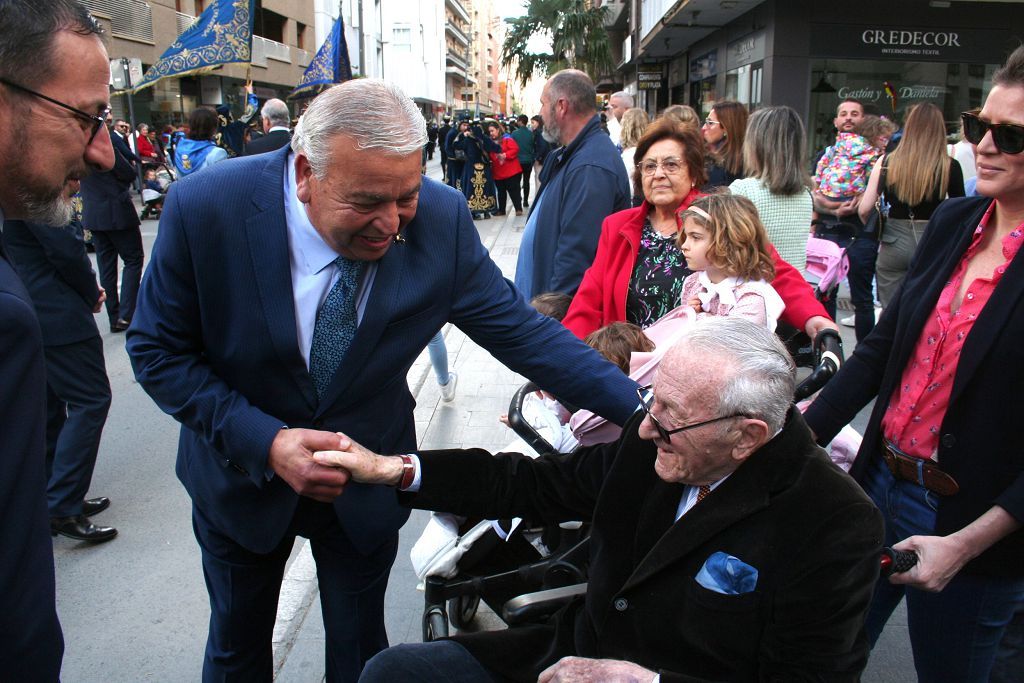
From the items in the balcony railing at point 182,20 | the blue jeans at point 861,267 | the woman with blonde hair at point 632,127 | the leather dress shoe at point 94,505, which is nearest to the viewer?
the leather dress shoe at point 94,505

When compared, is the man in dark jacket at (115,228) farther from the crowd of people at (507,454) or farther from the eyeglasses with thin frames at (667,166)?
the crowd of people at (507,454)

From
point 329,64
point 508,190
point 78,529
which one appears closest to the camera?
point 78,529

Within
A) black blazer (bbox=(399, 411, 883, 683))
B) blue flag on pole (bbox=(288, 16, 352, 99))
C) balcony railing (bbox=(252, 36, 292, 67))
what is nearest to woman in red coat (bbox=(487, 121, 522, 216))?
blue flag on pole (bbox=(288, 16, 352, 99))

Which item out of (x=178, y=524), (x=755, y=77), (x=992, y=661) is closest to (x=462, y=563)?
(x=992, y=661)

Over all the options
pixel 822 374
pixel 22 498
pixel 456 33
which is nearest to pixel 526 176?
pixel 822 374

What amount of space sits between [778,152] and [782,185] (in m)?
0.23

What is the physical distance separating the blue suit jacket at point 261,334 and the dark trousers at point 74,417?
2080 mm

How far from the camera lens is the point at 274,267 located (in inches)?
78.6

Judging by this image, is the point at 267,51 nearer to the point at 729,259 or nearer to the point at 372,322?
the point at 729,259

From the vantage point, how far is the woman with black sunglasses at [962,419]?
1966 mm

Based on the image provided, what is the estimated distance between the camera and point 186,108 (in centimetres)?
2836

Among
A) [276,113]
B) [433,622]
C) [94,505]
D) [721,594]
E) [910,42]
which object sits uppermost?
[910,42]

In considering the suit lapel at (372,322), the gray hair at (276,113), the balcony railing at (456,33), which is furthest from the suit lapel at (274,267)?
the balcony railing at (456,33)

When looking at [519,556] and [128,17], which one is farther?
[128,17]
